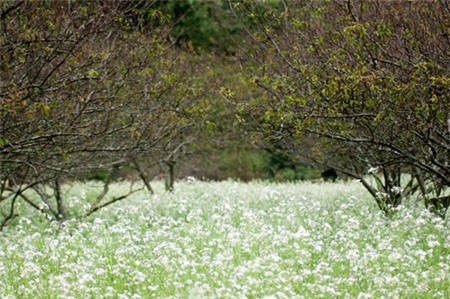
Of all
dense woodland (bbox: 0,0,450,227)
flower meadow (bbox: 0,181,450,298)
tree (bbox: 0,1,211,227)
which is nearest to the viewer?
flower meadow (bbox: 0,181,450,298)

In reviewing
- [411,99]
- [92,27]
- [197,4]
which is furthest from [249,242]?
[197,4]

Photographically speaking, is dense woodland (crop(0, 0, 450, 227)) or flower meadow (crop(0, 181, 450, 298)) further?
dense woodland (crop(0, 0, 450, 227))

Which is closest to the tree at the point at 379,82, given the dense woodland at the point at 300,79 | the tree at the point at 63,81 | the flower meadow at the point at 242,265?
the dense woodland at the point at 300,79

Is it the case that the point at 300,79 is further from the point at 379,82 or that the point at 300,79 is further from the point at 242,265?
the point at 242,265

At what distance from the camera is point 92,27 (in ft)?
29.1

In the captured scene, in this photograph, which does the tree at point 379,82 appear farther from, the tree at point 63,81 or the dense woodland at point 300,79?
the tree at point 63,81

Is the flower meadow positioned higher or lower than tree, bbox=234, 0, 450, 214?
lower

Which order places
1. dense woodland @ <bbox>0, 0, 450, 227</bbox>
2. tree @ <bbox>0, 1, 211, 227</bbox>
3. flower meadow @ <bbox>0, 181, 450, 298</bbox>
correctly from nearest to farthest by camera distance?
flower meadow @ <bbox>0, 181, 450, 298</bbox>, tree @ <bbox>0, 1, 211, 227</bbox>, dense woodland @ <bbox>0, 0, 450, 227</bbox>

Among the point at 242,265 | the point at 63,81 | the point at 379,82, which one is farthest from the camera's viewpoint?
the point at 63,81

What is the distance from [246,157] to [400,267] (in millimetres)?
20085

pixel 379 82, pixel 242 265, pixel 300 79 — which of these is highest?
pixel 300 79

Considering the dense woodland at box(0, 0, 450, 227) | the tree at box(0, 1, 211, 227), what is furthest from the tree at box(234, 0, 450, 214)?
the tree at box(0, 1, 211, 227)

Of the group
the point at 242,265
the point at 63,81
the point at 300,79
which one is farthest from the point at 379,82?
the point at 63,81

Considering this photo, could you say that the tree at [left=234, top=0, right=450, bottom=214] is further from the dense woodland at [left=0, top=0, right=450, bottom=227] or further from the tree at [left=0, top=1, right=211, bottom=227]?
the tree at [left=0, top=1, right=211, bottom=227]
